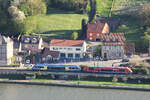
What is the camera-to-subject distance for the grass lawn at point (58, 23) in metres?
64.5

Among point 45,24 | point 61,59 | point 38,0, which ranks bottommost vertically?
point 61,59

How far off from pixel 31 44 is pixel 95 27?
11.1 m

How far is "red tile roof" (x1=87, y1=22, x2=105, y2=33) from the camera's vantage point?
61.9 metres

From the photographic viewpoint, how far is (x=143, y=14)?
6250 cm

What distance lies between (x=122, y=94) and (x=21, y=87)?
40.0 feet

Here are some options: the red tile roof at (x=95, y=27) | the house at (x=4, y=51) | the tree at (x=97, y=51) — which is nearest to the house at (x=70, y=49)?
the tree at (x=97, y=51)

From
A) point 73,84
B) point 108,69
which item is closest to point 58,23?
point 108,69

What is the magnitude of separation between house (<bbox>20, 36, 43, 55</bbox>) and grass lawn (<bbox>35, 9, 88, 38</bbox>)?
4901mm

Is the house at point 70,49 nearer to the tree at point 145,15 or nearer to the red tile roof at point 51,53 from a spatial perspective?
the red tile roof at point 51,53

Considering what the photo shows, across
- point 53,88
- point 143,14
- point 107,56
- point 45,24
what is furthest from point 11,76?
point 143,14

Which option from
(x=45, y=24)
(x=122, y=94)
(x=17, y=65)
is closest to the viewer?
(x=122, y=94)

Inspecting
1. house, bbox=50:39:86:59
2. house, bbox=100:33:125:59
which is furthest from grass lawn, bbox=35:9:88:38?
house, bbox=100:33:125:59

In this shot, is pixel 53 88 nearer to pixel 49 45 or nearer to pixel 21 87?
pixel 21 87

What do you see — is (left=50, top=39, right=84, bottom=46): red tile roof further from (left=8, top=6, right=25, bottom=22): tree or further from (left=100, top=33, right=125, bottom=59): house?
(left=8, top=6, right=25, bottom=22): tree
